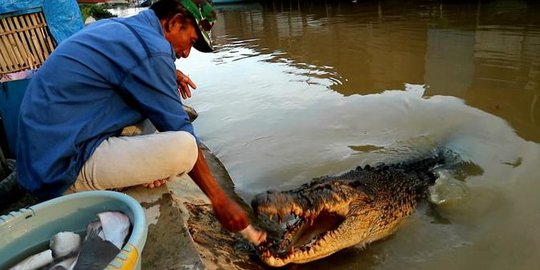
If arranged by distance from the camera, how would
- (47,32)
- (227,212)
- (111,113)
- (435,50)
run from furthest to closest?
(435,50), (47,32), (111,113), (227,212)

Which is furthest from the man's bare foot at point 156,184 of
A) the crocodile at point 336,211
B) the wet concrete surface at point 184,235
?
the crocodile at point 336,211

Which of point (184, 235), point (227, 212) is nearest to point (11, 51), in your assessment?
point (184, 235)

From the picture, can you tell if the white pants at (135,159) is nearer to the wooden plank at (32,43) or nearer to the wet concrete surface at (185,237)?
the wet concrete surface at (185,237)

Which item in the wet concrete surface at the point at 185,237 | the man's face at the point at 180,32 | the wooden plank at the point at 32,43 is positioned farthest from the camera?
the wooden plank at the point at 32,43

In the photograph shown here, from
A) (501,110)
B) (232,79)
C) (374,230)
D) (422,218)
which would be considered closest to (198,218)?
(374,230)

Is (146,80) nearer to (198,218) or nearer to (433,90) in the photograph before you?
(198,218)

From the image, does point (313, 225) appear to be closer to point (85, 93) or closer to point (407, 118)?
point (85, 93)

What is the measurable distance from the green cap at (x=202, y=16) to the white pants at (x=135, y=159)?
61 centimetres

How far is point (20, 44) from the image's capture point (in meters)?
3.18

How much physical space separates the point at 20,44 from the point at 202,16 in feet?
5.87

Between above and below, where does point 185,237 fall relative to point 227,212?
below

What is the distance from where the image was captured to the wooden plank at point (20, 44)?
3102mm

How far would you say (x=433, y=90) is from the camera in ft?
20.6

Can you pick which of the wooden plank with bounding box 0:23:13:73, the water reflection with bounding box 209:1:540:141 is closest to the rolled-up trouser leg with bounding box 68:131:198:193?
the wooden plank with bounding box 0:23:13:73
